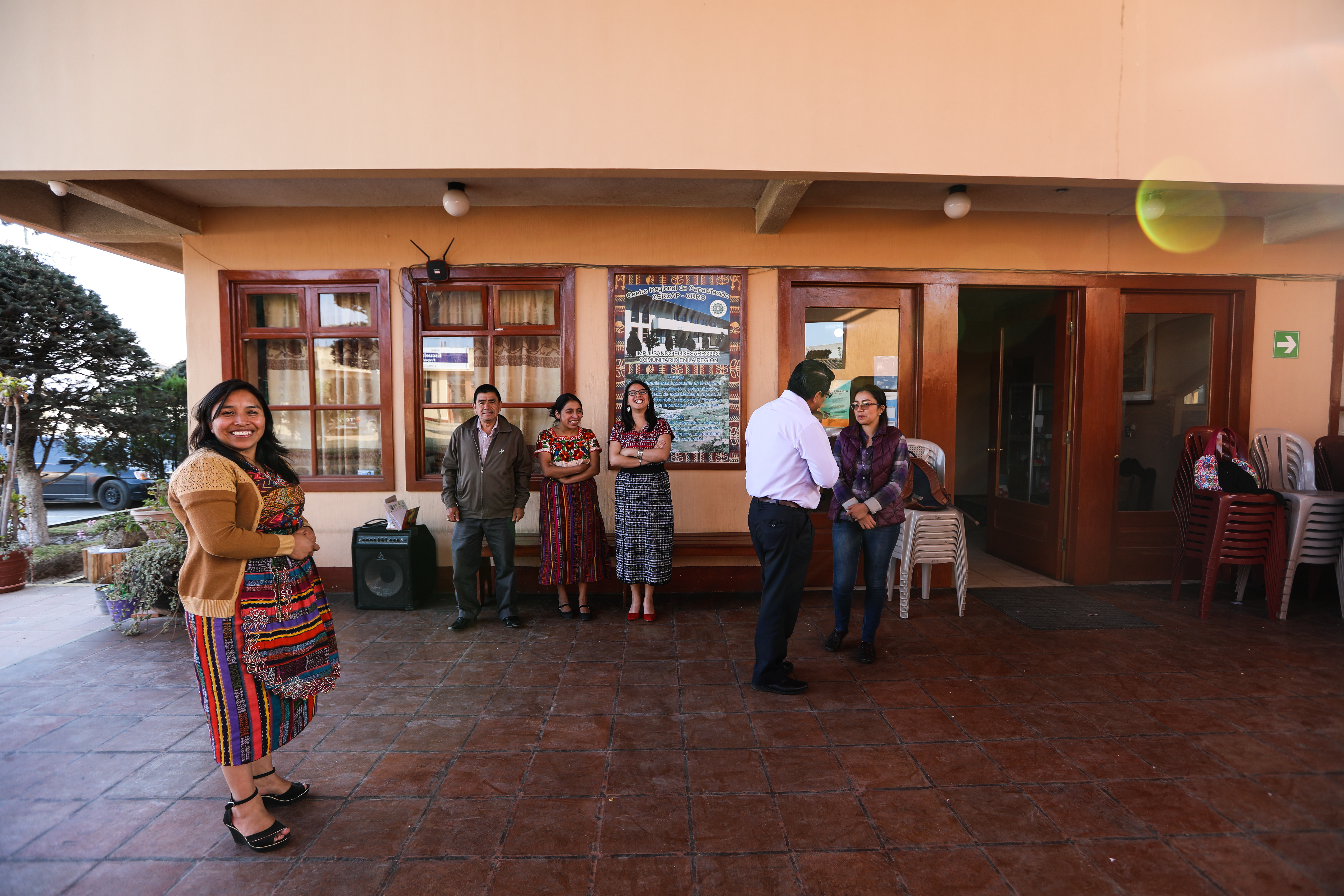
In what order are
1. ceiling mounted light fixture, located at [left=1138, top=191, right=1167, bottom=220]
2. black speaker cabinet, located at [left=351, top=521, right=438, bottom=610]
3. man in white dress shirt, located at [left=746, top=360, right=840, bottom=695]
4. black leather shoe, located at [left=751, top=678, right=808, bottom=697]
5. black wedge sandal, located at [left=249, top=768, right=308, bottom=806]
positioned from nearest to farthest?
1. black wedge sandal, located at [left=249, top=768, right=308, bottom=806]
2. man in white dress shirt, located at [left=746, top=360, right=840, bottom=695]
3. black leather shoe, located at [left=751, top=678, right=808, bottom=697]
4. ceiling mounted light fixture, located at [left=1138, top=191, right=1167, bottom=220]
5. black speaker cabinet, located at [left=351, top=521, right=438, bottom=610]

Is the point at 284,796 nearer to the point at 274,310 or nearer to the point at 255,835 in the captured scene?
the point at 255,835

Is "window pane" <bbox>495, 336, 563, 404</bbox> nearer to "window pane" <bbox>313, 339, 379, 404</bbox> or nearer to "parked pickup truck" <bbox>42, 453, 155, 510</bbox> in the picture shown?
"window pane" <bbox>313, 339, 379, 404</bbox>

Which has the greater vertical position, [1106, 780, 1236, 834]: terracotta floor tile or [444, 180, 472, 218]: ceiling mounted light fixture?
[444, 180, 472, 218]: ceiling mounted light fixture

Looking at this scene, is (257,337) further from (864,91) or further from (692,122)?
(864,91)

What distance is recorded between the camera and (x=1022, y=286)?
5.14 meters

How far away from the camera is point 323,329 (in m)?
5.14

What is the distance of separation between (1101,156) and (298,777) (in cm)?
532

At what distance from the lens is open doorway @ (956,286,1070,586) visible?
5.44 m

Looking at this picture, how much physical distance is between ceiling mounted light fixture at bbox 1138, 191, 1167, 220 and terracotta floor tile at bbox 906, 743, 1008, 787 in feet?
14.0

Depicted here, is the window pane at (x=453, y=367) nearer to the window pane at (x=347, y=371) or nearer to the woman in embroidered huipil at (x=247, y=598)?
the window pane at (x=347, y=371)

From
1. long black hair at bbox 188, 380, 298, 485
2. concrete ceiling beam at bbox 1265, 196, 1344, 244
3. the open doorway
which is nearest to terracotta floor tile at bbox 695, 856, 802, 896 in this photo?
long black hair at bbox 188, 380, 298, 485

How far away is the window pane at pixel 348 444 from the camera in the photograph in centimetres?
525

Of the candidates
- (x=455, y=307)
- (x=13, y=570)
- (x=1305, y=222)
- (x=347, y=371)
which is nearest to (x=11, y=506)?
(x=13, y=570)

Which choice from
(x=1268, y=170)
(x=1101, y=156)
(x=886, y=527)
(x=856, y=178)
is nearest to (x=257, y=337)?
Answer: (x=856, y=178)
